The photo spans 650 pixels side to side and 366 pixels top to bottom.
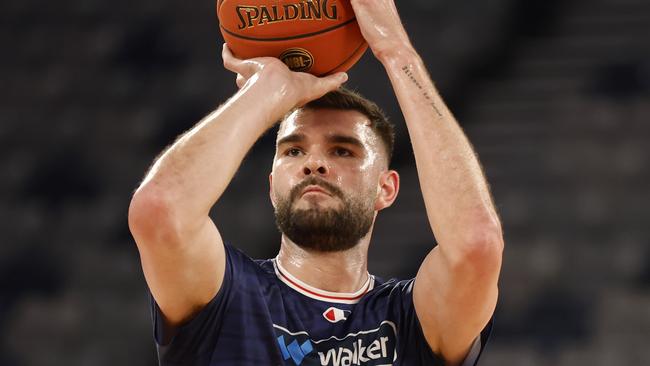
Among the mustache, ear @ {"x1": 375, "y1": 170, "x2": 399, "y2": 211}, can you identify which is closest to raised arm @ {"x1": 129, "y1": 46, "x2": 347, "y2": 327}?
the mustache

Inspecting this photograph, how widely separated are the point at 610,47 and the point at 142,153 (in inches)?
163

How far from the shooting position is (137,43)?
9.55 m

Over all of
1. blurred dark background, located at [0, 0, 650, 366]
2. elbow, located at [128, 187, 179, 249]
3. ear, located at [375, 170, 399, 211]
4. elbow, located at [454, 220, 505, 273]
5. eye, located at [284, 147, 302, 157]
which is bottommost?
blurred dark background, located at [0, 0, 650, 366]

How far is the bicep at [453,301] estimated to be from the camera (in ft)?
9.77

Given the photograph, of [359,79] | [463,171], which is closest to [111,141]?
[359,79]

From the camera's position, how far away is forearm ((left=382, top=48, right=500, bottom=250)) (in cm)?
296

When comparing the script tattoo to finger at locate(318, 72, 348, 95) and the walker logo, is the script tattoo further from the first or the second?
the walker logo

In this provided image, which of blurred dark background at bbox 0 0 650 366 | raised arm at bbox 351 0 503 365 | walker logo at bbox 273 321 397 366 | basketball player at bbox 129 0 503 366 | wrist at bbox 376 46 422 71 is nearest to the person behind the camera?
basketball player at bbox 129 0 503 366

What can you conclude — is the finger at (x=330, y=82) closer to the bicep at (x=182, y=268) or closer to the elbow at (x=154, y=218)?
the bicep at (x=182, y=268)

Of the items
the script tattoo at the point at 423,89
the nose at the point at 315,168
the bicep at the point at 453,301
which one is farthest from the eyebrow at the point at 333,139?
the bicep at the point at 453,301

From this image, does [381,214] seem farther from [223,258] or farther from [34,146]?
[223,258]

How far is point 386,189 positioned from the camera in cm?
359

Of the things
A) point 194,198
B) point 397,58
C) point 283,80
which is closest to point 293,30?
point 283,80

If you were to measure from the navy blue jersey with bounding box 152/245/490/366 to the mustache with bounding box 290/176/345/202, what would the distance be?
27 cm
